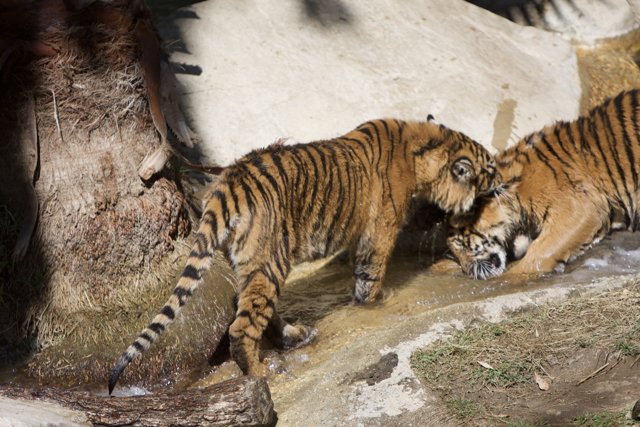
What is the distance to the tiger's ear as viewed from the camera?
611 cm

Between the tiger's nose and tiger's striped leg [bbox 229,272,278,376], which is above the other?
tiger's striped leg [bbox 229,272,278,376]

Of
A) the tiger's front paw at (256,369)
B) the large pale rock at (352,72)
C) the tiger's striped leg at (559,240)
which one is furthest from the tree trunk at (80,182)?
the tiger's striped leg at (559,240)

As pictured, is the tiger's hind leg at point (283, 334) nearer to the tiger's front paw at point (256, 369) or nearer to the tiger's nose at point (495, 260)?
the tiger's front paw at point (256, 369)

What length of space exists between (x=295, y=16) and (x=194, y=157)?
6.94 ft

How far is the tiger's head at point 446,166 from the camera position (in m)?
6.16

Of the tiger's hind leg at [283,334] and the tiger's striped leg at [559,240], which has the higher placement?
the tiger's striped leg at [559,240]

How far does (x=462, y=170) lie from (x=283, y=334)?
5.61ft

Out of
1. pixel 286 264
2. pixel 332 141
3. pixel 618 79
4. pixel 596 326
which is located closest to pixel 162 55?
pixel 332 141

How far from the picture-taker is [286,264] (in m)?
5.25

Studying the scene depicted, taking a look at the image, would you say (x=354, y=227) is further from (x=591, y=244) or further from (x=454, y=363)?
(x=591, y=244)

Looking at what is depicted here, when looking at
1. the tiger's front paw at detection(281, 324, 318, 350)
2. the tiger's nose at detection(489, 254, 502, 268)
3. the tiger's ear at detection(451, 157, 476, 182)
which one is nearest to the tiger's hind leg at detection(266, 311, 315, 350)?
the tiger's front paw at detection(281, 324, 318, 350)

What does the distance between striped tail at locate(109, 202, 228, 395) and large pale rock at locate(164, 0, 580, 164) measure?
2.61m

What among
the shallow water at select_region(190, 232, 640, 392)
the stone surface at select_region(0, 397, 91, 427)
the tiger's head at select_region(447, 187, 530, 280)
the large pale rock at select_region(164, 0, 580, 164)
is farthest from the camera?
the large pale rock at select_region(164, 0, 580, 164)

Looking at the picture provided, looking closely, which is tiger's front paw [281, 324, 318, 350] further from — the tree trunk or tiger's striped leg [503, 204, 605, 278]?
tiger's striped leg [503, 204, 605, 278]
